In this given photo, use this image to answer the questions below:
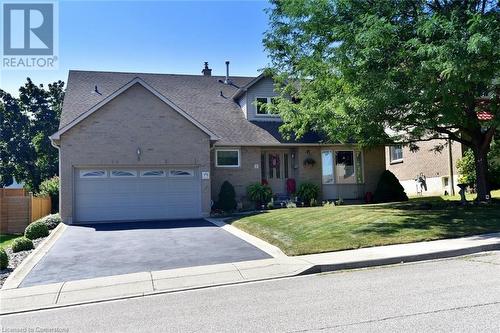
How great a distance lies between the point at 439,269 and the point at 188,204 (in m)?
13.6

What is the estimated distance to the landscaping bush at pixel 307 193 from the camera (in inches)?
909

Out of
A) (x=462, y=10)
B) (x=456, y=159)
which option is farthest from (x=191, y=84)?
(x=462, y=10)

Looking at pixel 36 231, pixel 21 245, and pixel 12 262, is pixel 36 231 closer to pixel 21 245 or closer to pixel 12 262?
pixel 21 245

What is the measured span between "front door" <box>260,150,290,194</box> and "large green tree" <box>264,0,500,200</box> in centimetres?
690

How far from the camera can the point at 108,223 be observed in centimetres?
1928

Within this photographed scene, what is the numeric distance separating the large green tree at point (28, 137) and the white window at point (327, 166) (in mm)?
21811

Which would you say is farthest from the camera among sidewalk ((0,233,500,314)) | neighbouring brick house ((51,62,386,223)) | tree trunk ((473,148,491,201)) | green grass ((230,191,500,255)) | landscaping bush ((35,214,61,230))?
neighbouring brick house ((51,62,386,223))

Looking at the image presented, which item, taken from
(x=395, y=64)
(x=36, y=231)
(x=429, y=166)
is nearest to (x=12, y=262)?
(x=36, y=231)

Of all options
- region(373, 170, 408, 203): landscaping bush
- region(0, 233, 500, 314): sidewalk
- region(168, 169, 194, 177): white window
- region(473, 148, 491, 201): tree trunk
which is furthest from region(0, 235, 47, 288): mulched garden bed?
region(373, 170, 408, 203): landscaping bush

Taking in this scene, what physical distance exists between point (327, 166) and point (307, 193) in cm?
220

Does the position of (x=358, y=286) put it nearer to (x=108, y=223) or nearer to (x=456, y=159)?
(x=108, y=223)

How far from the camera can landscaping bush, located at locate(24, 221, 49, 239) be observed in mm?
16828

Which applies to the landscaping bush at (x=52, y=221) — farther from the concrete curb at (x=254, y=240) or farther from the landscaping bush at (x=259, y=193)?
the landscaping bush at (x=259, y=193)

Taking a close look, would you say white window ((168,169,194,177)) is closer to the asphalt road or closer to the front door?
the front door
